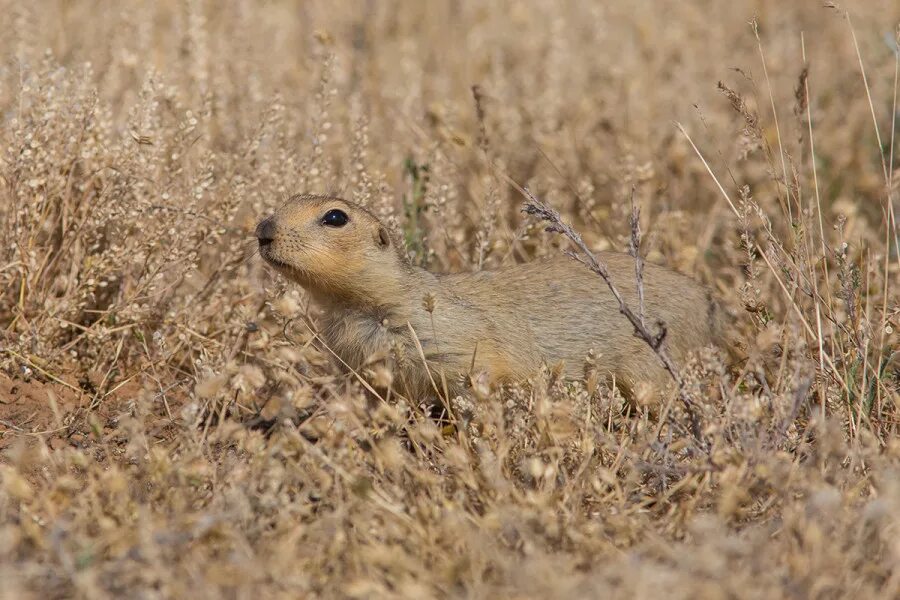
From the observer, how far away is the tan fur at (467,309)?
4.65 metres

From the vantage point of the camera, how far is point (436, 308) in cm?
480

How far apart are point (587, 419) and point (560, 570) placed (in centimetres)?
97

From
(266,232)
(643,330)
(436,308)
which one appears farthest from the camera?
(436,308)

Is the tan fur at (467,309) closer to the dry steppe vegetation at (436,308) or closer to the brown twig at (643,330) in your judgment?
the dry steppe vegetation at (436,308)

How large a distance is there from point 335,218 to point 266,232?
336 millimetres

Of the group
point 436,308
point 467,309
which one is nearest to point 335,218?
point 436,308

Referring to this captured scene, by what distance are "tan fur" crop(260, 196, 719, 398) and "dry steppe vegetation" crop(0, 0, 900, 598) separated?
0.19 m

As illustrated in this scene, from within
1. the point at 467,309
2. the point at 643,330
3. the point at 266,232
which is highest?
the point at 266,232

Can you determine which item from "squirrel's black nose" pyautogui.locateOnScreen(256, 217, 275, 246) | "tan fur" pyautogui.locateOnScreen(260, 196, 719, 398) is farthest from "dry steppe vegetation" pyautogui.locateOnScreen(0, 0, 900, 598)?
"squirrel's black nose" pyautogui.locateOnScreen(256, 217, 275, 246)

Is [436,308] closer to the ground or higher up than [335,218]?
closer to the ground

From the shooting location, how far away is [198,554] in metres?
3.04

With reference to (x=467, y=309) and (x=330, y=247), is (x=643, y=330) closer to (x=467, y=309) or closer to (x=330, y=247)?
(x=467, y=309)

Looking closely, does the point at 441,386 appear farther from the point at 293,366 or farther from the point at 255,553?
the point at 255,553

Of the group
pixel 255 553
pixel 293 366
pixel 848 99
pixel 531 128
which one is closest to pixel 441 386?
pixel 293 366
